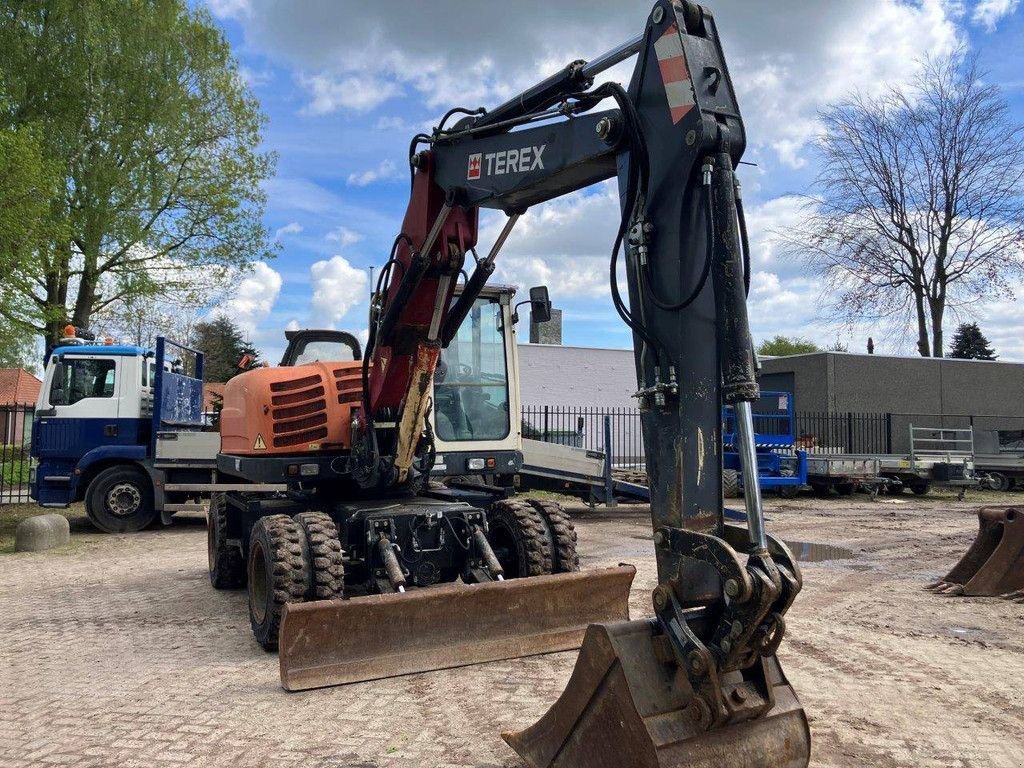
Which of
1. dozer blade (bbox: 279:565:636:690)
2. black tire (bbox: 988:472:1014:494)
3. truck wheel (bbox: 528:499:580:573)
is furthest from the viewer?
black tire (bbox: 988:472:1014:494)

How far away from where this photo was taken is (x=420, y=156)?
19.0 feet

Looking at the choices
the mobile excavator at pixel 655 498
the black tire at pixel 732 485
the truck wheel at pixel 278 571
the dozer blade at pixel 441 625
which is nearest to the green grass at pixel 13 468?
the truck wheel at pixel 278 571

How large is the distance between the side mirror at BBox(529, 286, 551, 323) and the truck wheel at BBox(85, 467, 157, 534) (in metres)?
8.31

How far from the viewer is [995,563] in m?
7.68

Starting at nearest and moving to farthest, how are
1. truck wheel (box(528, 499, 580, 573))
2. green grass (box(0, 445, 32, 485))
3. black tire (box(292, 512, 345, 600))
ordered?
1. black tire (box(292, 512, 345, 600))
2. truck wheel (box(528, 499, 580, 573))
3. green grass (box(0, 445, 32, 485))

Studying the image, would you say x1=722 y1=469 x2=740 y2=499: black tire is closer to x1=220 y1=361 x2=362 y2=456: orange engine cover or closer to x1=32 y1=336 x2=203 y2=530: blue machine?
x1=220 y1=361 x2=362 y2=456: orange engine cover

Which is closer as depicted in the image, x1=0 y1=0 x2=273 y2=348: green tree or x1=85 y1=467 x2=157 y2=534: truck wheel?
x1=85 y1=467 x2=157 y2=534: truck wheel

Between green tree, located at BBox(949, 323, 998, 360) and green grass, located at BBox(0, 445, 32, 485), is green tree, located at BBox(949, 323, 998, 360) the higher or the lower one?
the higher one

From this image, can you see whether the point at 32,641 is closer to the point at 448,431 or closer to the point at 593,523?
the point at 448,431

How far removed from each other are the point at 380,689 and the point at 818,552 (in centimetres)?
728

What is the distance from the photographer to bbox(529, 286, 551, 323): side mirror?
22.3 feet

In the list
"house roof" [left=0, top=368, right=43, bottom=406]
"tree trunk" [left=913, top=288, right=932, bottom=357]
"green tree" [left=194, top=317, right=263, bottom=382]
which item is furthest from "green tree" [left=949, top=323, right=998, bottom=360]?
"house roof" [left=0, top=368, right=43, bottom=406]

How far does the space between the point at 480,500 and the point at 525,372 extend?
27.0 m

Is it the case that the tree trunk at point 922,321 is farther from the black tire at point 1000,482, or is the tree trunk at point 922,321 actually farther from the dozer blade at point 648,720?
the dozer blade at point 648,720
